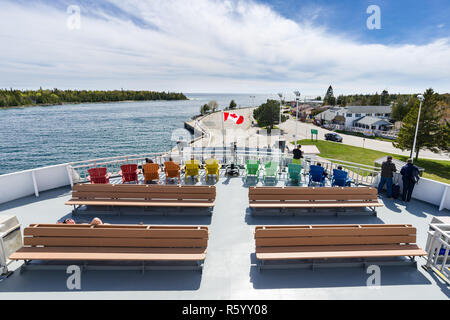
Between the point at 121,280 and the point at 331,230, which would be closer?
the point at 121,280

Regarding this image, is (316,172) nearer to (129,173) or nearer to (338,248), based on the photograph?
(338,248)

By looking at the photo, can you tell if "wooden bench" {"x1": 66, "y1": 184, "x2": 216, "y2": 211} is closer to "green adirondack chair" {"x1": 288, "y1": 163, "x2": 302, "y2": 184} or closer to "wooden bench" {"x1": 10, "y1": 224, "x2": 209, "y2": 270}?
"wooden bench" {"x1": 10, "y1": 224, "x2": 209, "y2": 270}

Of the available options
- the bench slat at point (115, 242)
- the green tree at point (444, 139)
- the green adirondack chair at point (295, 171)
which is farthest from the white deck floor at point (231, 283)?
the green tree at point (444, 139)

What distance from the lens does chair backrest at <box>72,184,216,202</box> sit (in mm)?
6324

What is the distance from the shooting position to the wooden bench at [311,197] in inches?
250

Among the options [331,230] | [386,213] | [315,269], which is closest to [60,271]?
[315,269]

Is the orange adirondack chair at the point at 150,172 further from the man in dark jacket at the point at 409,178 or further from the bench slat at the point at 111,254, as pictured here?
the man in dark jacket at the point at 409,178

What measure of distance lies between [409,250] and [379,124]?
71.5m

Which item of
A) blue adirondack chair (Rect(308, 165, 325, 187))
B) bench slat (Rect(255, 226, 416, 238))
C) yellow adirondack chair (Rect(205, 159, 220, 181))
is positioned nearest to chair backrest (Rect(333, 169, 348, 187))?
blue adirondack chair (Rect(308, 165, 325, 187))

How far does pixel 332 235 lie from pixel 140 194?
4.62 metres
